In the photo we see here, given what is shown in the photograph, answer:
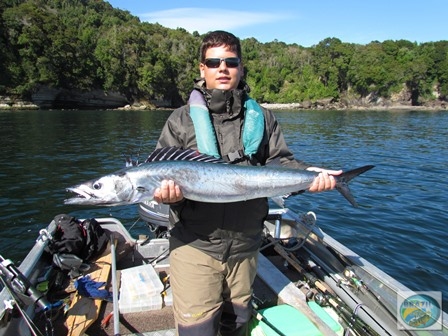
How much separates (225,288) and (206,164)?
1.44 m

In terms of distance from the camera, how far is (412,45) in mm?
172500

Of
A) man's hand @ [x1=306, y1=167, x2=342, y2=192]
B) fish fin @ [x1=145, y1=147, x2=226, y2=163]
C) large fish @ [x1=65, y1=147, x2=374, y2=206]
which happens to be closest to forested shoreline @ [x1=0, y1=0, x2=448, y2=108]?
large fish @ [x1=65, y1=147, x2=374, y2=206]

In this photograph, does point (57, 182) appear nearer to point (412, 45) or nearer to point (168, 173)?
point (168, 173)

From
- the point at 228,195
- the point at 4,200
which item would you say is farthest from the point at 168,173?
the point at 4,200

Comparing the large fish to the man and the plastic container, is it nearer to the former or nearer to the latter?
the man

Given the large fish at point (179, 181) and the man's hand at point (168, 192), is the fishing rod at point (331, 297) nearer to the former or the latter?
the large fish at point (179, 181)

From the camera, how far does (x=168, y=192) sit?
12.2 ft

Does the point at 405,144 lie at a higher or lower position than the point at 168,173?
lower

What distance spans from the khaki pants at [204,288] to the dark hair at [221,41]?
7.54 ft

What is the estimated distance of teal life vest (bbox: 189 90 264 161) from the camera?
3.92 metres

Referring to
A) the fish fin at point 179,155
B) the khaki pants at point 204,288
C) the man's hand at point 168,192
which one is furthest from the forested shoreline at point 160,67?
the khaki pants at point 204,288

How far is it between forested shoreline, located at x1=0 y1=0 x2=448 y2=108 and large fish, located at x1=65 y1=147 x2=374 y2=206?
92.8m

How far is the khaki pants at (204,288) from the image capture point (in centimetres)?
379

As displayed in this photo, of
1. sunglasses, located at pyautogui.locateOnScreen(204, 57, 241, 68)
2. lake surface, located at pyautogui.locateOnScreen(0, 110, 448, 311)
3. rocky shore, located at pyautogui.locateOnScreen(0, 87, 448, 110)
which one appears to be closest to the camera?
sunglasses, located at pyautogui.locateOnScreen(204, 57, 241, 68)
